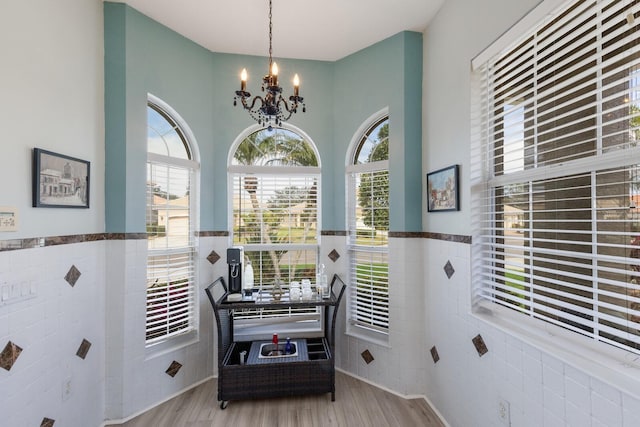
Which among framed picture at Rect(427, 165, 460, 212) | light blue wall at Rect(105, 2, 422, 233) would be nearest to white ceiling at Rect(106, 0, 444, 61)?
light blue wall at Rect(105, 2, 422, 233)

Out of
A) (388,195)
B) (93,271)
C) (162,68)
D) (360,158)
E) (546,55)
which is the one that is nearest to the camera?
(546,55)

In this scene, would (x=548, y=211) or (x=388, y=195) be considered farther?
(x=388, y=195)

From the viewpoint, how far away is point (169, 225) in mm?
2787

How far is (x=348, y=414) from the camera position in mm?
2479

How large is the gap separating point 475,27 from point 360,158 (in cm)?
142

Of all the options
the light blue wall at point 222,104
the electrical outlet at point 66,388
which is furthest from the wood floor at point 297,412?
the light blue wall at point 222,104

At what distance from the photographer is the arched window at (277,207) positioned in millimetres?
3215

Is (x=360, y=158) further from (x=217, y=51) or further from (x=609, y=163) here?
(x=609, y=163)

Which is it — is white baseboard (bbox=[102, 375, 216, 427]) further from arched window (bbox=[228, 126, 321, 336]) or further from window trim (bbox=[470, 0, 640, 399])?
window trim (bbox=[470, 0, 640, 399])

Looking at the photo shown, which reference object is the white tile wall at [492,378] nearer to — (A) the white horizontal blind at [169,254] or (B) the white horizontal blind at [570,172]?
(B) the white horizontal blind at [570,172]

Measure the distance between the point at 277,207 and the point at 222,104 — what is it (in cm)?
114

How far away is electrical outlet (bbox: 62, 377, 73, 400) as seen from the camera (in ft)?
6.64

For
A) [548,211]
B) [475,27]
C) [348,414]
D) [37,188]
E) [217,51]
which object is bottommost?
[348,414]

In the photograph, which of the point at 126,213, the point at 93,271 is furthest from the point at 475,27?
the point at 93,271
